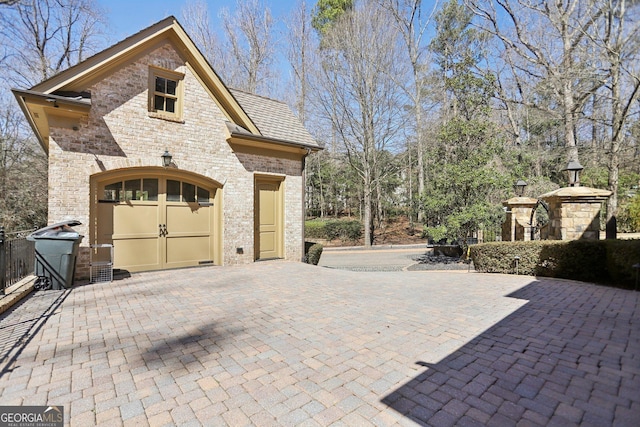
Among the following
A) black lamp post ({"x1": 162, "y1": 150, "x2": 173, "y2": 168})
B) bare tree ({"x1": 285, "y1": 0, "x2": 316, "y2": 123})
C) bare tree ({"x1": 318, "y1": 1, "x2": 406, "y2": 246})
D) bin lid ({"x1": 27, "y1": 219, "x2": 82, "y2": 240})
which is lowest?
bin lid ({"x1": 27, "y1": 219, "x2": 82, "y2": 240})

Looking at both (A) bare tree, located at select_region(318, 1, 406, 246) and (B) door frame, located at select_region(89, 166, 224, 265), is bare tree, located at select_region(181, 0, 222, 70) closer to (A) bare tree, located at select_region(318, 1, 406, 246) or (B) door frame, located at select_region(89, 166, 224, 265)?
(A) bare tree, located at select_region(318, 1, 406, 246)

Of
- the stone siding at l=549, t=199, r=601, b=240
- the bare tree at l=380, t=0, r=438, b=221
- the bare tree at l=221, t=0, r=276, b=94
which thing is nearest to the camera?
the stone siding at l=549, t=199, r=601, b=240

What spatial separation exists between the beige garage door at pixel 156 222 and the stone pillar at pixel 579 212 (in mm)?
8951

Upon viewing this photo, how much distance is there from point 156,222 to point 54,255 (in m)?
2.11

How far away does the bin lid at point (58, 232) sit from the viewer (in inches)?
220

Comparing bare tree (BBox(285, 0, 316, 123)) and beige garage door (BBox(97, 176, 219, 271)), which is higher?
bare tree (BBox(285, 0, 316, 123))

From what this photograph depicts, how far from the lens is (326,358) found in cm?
308

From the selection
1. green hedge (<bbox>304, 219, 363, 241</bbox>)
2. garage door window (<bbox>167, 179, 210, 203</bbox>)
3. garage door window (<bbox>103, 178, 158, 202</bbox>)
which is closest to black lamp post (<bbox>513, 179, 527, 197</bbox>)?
garage door window (<bbox>167, 179, 210, 203</bbox>)

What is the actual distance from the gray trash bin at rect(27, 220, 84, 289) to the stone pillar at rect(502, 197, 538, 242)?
11.8m

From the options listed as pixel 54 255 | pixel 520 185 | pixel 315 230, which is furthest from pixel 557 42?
pixel 54 255

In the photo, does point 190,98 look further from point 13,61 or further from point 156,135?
point 13,61

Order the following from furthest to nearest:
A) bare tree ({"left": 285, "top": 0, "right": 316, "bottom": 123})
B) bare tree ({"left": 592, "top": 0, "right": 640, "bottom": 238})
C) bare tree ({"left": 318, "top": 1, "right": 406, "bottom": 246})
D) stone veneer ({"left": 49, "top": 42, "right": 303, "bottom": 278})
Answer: bare tree ({"left": 285, "top": 0, "right": 316, "bottom": 123})
bare tree ({"left": 318, "top": 1, "right": 406, "bottom": 246})
bare tree ({"left": 592, "top": 0, "right": 640, "bottom": 238})
stone veneer ({"left": 49, "top": 42, "right": 303, "bottom": 278})

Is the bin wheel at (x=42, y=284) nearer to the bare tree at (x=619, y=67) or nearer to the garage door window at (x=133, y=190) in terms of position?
the garage door window at (x=133, y=190)

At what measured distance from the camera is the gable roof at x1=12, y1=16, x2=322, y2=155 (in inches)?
237
